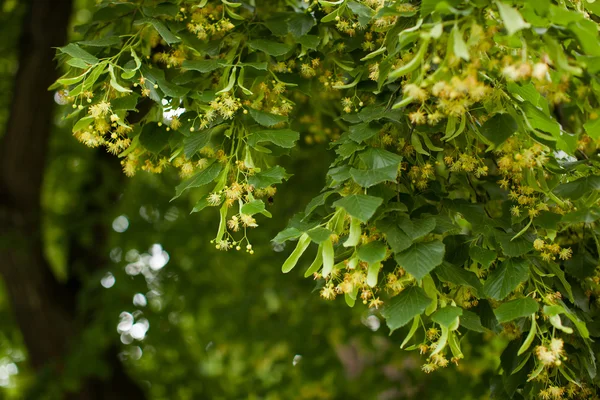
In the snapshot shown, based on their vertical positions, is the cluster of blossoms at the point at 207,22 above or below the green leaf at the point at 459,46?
below

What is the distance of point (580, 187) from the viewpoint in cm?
159

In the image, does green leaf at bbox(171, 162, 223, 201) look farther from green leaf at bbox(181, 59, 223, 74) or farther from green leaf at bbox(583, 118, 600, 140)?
green leaf at bbox(583, 118, 600, 140)

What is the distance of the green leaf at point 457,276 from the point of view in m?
1.52

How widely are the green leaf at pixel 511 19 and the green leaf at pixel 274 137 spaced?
0.64 metres

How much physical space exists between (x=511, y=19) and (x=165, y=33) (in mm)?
940

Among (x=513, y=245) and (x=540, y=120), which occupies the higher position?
(x=540, y=120)

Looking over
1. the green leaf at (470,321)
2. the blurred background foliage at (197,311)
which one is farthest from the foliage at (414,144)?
the blurred background foliage at (197,311)

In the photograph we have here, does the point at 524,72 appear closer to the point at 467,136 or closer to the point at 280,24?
the point at 467,136

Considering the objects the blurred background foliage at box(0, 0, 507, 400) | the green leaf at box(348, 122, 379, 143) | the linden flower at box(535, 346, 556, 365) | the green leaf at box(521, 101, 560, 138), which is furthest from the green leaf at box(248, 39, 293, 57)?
the blurred background foliage at box(0, 0, 507, 400)

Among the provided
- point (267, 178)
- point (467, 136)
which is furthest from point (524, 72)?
point (267, 178)

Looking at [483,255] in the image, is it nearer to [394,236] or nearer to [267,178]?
[394,236]

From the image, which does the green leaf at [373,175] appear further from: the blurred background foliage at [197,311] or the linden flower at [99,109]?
the blurred background foliage at [197,311]

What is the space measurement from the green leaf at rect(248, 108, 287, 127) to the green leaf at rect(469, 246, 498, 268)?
61 centimetres

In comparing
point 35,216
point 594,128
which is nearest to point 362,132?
point 594,128
